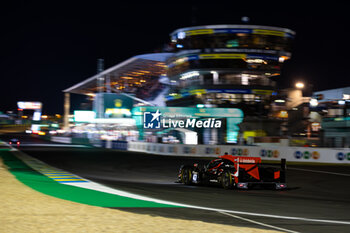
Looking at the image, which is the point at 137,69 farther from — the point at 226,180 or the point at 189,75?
the point at 226,180

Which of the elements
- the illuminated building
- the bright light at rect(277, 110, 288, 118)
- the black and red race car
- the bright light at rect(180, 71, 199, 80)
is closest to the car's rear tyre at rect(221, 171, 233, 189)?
the black and red race car

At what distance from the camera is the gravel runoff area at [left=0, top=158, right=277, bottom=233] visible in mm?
6734

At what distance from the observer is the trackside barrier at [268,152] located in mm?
27203

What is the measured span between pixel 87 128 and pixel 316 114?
149 feet

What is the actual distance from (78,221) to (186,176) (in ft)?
27.4

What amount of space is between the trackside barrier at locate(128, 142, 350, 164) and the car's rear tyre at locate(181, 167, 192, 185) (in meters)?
14.9

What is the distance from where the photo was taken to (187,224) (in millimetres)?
7395

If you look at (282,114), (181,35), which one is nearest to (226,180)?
(181,35)

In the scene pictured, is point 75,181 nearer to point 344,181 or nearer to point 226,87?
point 344,181

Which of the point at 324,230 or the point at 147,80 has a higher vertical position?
the point at 147,80

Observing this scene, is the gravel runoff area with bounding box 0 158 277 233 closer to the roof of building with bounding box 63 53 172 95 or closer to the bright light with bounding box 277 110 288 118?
the bright light with bounding box 277 110 288 118

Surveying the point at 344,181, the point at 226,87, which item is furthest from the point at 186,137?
the point at 344,181

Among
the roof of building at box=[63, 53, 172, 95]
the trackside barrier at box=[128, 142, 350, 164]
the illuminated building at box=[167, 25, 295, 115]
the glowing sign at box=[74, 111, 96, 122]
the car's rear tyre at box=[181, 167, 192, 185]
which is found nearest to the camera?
the car's rear tyre at box=[181, 167, 192, 185]

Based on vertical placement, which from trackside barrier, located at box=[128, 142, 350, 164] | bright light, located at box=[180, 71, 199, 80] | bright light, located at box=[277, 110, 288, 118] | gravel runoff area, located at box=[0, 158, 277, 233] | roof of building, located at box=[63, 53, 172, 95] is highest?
roof of building, located at box=[63, 53, 172, 95]
